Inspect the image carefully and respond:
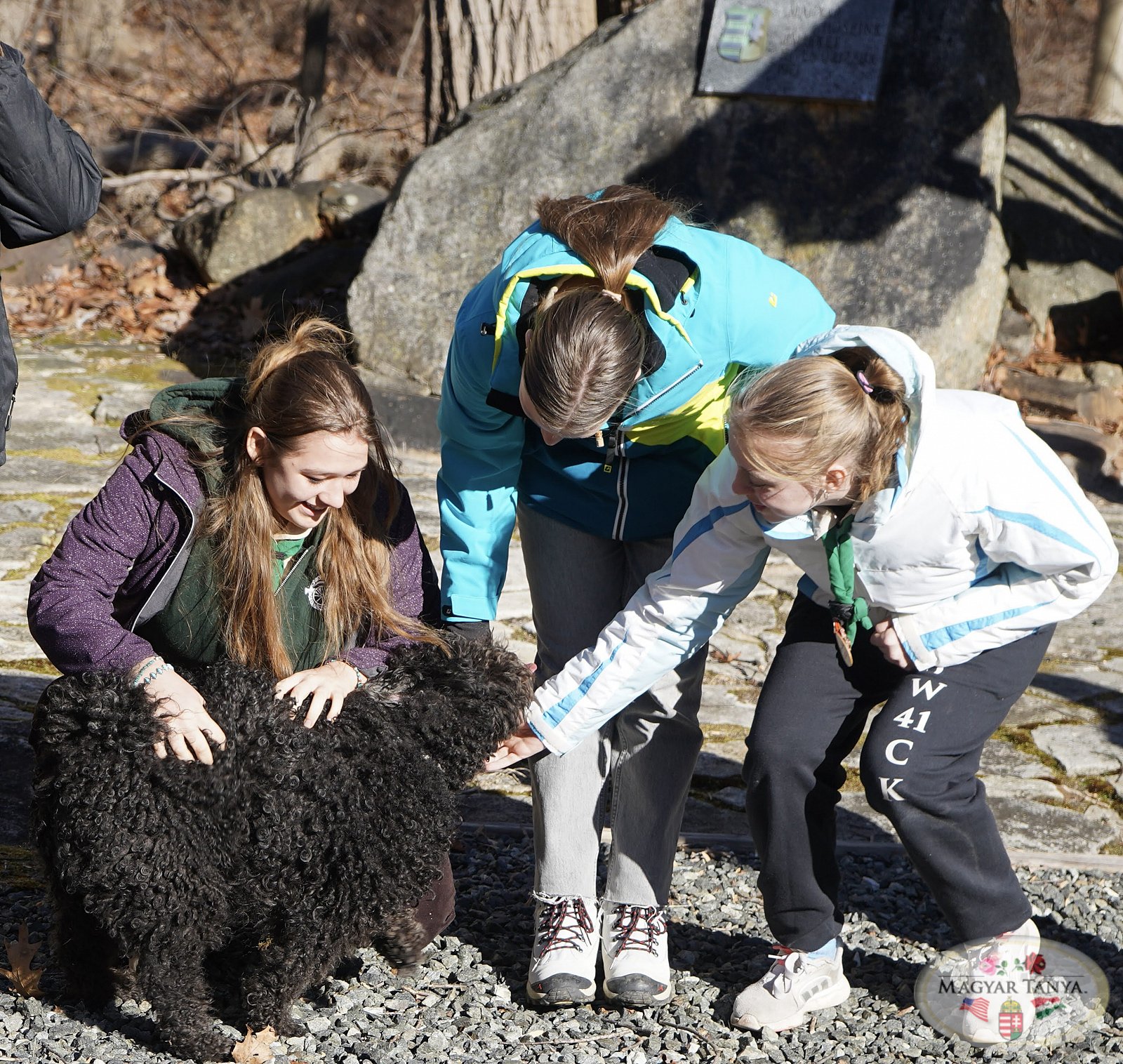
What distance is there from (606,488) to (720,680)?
2038mm

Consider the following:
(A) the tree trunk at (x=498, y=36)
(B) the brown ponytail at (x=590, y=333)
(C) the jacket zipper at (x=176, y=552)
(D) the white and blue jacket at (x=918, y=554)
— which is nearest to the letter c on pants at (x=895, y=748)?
(D) the white and blue jacket at (x=918, y=554)

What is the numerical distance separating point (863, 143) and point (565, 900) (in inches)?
230

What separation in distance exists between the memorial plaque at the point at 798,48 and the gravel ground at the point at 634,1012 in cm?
533

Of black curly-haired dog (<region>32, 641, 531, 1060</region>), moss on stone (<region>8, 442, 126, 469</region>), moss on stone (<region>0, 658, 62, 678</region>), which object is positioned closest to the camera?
black curly-haired dog (<region>32, 641, 531, 1060</region>)

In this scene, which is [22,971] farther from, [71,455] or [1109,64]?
[1109,64]

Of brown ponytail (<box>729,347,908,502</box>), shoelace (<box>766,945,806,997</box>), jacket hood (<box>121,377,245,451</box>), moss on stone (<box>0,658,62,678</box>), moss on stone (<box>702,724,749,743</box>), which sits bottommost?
moss on stone (<box>702,724,749,743</box>)

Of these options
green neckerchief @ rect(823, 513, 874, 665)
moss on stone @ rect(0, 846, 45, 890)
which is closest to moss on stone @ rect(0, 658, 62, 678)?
moss on stone @ rect(0, 846, 45, 890)

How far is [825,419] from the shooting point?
234cm

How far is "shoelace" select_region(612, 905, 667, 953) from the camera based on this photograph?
2830 millimetres

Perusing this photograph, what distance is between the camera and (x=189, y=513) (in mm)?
2508

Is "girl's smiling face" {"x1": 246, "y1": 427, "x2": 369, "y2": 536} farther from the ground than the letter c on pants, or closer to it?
farther from the ground

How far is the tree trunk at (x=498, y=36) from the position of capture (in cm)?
805

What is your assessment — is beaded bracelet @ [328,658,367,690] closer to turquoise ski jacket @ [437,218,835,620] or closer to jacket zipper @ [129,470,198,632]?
turquoise ski jacket @ [437,218,835,620]

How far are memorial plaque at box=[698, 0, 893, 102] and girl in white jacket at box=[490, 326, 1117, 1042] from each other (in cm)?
527
